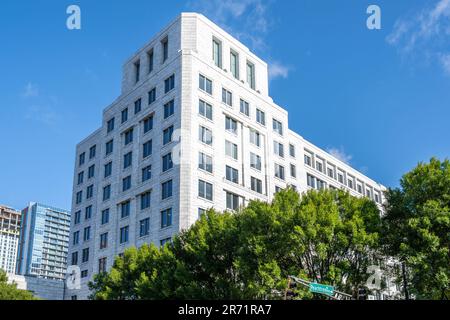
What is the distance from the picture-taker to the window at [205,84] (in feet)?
201

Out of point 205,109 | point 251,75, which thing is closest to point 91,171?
point 205,109

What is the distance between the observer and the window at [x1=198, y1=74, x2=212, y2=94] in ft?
201

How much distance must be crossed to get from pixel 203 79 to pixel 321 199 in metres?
29.1

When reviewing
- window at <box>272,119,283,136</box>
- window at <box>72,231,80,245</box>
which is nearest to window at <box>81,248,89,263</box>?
window at <box>72,231,80,245</box>

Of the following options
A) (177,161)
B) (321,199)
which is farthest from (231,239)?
(177,161)

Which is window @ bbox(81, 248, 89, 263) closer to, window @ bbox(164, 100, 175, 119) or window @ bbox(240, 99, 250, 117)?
window @ bbox(164, 100, 175, 119)

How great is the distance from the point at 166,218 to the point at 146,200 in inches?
222

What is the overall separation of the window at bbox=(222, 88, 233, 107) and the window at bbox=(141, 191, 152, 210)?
14217mm

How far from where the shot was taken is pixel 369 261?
36.1 m

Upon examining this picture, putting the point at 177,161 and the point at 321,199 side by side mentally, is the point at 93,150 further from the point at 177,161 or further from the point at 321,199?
the point at 321,199

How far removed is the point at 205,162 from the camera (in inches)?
2287

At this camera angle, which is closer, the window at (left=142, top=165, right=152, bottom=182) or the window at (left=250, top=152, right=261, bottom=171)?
the window at (left=142, top=165, right=152, bottom=182)

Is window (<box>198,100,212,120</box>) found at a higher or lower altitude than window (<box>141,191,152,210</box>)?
higher

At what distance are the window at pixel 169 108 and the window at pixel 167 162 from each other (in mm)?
5050
